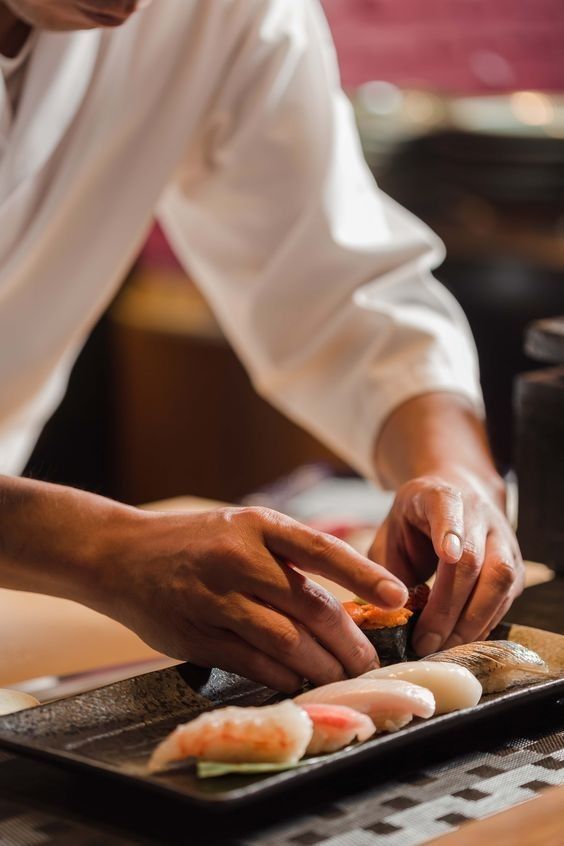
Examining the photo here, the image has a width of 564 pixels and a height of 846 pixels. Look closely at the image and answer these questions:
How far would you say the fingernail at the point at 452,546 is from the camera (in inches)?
48.3

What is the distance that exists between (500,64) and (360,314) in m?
3.39

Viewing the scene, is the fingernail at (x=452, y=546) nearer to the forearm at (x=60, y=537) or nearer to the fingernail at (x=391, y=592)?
the fingernail at (x=391, y=592)

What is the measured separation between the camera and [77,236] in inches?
70.6

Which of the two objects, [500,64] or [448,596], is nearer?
[448,596]

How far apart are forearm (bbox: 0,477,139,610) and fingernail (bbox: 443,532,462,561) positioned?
0.96 ft

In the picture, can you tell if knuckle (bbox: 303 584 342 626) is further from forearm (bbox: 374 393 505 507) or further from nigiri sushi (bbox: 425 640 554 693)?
forearm (bbox: 374 393 505 507)

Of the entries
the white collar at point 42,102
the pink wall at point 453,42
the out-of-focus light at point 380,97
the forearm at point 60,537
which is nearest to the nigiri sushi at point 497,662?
the forearm at point 60,537

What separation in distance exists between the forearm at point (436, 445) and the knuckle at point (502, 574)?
0.75 ft

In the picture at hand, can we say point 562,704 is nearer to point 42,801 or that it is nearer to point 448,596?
point 448,596

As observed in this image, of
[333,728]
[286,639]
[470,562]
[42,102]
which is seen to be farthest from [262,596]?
[42,102]

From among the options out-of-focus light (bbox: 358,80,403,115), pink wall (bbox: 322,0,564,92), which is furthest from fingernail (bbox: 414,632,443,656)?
pink wall (bbox: 322,0,564,92)

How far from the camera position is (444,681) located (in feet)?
3.43

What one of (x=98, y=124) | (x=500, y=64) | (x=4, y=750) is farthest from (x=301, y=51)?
(x=500, y=64)

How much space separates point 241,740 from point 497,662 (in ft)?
0.94
